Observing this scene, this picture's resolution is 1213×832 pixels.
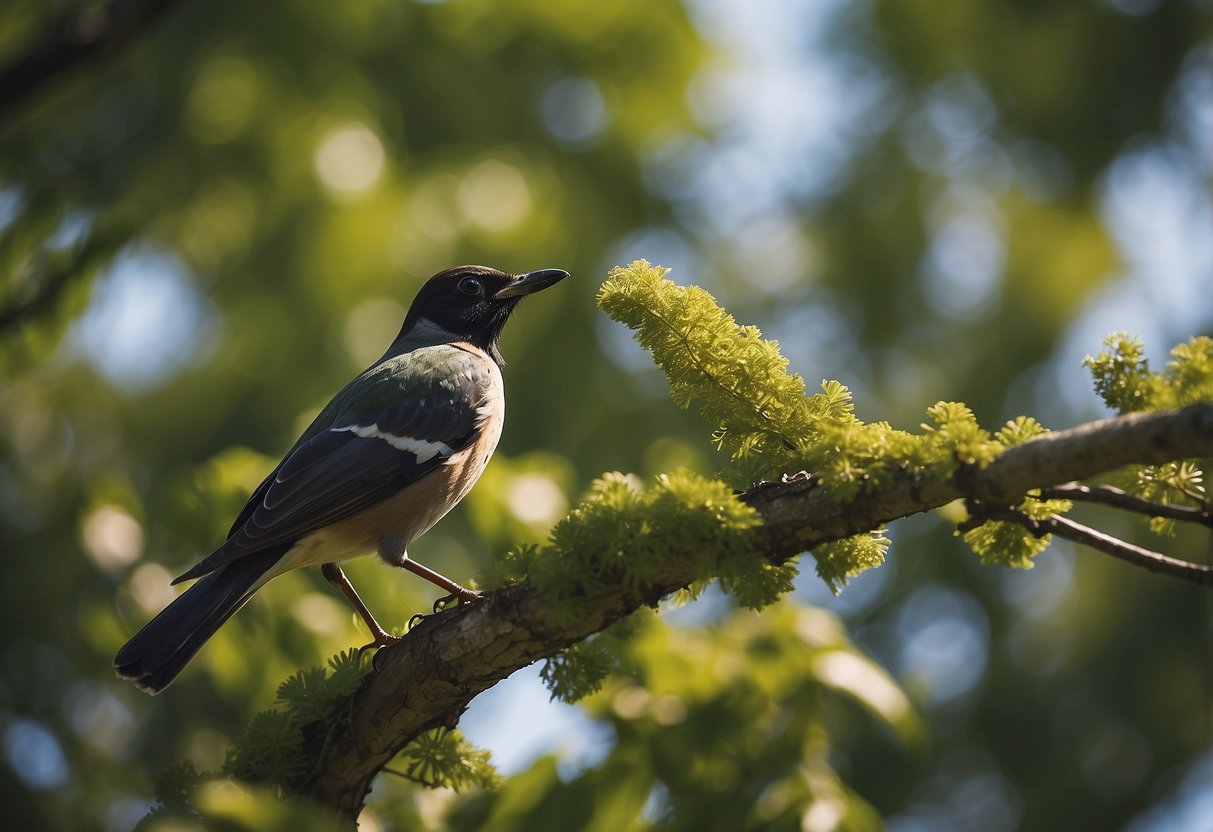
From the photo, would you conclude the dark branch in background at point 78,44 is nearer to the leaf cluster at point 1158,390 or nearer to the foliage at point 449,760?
the foliage at point 449,760

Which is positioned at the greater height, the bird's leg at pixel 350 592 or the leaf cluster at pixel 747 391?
the bird's leg at pixel 350 592

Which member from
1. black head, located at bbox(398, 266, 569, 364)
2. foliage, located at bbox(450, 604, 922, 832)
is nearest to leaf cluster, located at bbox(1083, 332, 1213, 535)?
foliage, located at bbox(450, 604, 922, 832)

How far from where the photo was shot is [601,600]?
2.86 meters

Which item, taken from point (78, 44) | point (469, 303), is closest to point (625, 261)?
point (469, 303)

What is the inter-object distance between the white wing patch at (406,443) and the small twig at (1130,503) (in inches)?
125

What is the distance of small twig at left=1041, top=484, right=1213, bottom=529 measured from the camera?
2.38m

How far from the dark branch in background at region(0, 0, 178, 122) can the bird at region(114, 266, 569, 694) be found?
5.82 ft

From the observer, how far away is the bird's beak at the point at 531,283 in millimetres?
6117

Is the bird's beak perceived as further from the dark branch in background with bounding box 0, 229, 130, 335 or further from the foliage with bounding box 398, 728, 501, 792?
the foliage with bounding box 398, 728, 501, 792

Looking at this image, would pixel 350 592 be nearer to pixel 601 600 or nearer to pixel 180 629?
pixel 180 629

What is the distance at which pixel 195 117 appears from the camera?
8.48 metres

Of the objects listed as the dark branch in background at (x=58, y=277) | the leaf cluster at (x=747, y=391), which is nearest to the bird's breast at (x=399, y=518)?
the dark branch in background at (x=58, y=277)

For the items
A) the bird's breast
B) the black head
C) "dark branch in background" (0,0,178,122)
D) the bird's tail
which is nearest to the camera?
"dark branch in background" (0,0,178,122)

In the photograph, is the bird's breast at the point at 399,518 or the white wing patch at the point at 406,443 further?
the white wing patch at the point at 406,443
